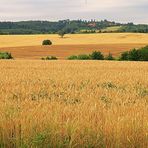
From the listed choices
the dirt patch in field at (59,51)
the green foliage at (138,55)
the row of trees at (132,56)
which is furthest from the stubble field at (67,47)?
the green foliage at (138,55)

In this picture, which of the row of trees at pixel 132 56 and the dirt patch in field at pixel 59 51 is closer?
the row of trees at pixel 132 56

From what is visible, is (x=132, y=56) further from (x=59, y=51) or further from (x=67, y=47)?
(x=67, y=47)

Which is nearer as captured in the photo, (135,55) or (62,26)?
(135,55)

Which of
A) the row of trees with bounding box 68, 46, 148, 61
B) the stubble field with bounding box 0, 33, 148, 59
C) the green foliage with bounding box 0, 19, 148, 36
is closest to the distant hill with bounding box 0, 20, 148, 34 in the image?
the green foliage with bounding box 0, 19, 148, 36

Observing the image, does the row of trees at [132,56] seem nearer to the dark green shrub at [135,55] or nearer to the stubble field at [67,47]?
the dark green shrub at [135,55]

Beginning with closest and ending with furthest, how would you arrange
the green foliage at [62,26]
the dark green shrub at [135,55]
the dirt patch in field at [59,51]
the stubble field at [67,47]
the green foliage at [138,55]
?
the green foliage at [138,55], the dark green shrub at [135,55], the dirt patch in field at [59,51], the stubble field at [67,47], the green foliage at [62,26]

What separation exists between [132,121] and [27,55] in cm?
6600

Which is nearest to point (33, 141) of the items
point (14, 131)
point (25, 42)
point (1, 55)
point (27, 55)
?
point (14, 131)

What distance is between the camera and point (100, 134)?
652 centimetres

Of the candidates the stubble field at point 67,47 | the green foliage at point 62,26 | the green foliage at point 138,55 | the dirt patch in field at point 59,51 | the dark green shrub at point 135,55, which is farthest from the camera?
the green foliage at point 62,26

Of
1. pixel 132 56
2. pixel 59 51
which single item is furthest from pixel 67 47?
pixel 132 56

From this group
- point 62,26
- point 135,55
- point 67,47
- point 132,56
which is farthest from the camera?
point 62,26

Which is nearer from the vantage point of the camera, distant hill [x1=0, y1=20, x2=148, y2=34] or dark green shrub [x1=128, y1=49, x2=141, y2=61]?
dark green shrub [x1=128, y1=49, x2=141, y2=61]

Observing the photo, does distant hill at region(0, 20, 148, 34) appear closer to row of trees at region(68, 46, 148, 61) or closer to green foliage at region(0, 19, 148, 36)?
green foliage at region(0, 19, 148, 36)
